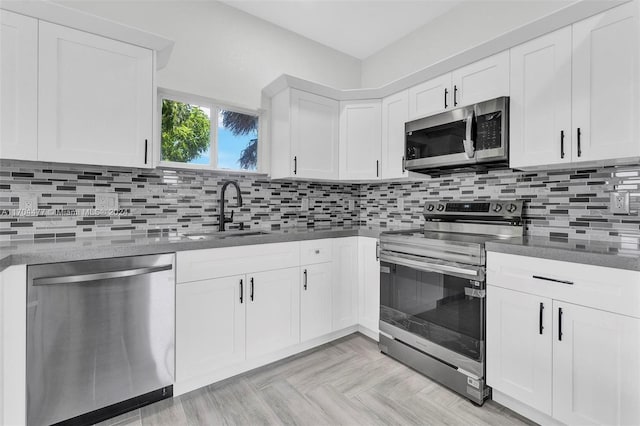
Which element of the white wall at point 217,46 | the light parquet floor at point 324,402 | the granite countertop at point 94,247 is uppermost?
the white wall at point 217,46

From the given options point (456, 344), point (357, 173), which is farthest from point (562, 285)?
point (357, 173)

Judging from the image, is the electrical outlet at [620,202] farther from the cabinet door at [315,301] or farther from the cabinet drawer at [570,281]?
the cabinet door at [315,301]

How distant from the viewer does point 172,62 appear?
2.33 meters

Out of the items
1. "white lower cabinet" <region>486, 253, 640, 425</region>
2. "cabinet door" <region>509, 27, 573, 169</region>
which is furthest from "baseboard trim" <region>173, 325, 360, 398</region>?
"cabinet door" <region>509, 27, 573, 169</region>

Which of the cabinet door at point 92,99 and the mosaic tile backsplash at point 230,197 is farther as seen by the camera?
the mosaic tile backsplash at point 230,197

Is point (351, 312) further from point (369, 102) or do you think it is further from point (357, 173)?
point (369, 102)

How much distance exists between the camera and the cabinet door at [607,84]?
1.50 metres

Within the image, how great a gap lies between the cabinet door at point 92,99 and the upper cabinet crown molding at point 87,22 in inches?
1.3

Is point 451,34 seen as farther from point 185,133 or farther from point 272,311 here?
point 272,311

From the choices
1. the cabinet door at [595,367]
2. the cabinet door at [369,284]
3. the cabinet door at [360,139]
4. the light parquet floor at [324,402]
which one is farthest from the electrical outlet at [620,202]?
the cabinet door at [360,139]

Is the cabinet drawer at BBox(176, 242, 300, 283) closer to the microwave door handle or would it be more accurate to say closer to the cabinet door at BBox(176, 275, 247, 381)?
the cabinet door at BBox(176, 275, 247, 381)

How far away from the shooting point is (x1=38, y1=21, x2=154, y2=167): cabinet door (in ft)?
5.45

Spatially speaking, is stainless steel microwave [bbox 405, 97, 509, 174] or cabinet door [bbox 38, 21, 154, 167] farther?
stainless steel microwave [bbox 405, 97, 509, 174]

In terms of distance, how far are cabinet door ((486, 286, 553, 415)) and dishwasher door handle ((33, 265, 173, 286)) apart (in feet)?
6.36
